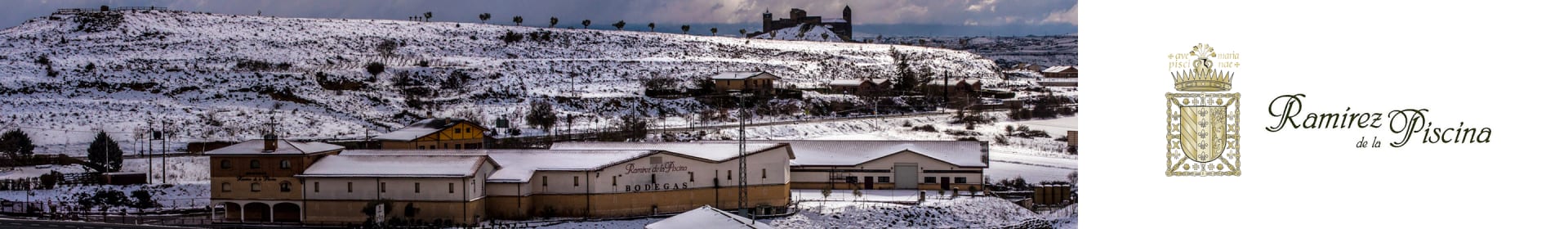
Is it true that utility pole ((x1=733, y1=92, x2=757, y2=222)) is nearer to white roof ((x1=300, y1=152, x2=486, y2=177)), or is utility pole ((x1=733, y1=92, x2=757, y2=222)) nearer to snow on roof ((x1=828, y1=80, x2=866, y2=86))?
white roof ((x1=300, y1=152, x2=486, y2=177))

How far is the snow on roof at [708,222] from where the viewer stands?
16.1m

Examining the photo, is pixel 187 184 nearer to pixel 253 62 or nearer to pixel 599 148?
pixel 599 148

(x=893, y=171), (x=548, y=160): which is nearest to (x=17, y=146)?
(x=548, y=160)

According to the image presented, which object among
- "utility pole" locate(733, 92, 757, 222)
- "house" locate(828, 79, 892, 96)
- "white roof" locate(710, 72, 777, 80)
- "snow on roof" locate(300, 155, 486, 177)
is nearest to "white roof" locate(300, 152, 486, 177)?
"snow on roof" locate(300, 155, 486, 177)

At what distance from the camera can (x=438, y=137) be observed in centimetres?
2678

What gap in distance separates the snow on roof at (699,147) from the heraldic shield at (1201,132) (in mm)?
9830

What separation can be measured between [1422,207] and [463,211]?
12107 millimetres

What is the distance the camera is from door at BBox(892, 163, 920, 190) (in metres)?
23.6

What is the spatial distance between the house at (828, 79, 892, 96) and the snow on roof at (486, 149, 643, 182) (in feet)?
89.6

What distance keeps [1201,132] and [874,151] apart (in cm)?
1234

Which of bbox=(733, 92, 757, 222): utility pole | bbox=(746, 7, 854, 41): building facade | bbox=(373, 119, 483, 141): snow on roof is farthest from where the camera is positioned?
bbox=(746, 7, 854, 41): building facade

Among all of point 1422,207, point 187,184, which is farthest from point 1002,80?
point 1422,207

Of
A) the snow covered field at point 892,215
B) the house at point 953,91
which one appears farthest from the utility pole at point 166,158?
the house at point 953,91

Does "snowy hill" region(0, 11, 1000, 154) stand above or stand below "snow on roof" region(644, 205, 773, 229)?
above
